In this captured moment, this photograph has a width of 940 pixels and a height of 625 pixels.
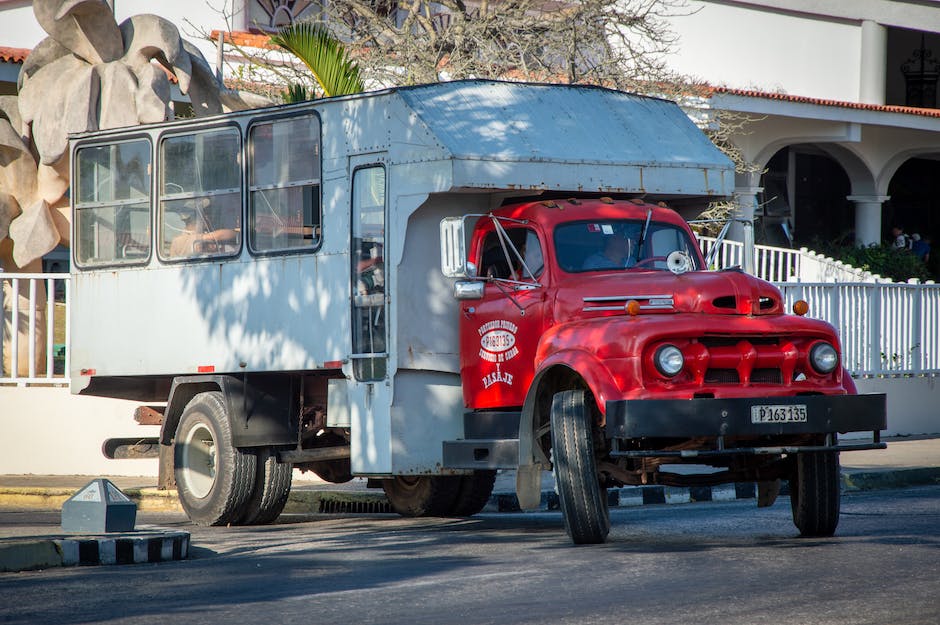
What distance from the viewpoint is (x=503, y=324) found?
34.5 ft

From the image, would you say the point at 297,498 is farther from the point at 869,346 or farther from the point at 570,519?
the point at 869,346

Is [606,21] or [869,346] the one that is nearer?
[869,346]

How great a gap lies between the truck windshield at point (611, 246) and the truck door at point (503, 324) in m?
0.20

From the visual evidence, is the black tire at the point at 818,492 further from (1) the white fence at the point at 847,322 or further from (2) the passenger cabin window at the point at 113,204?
(1) the white fence at the point at 847,322

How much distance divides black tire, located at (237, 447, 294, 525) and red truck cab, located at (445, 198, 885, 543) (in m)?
2.10

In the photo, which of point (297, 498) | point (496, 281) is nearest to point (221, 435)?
point (297, 498)

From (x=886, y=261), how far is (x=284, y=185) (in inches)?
706

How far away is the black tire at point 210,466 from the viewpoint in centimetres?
1205

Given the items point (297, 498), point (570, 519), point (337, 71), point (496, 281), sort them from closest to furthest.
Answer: point (570, 519) → point (496, 281) → point (297, 498) → point (337, 71)

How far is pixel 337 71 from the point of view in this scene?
18.2 m

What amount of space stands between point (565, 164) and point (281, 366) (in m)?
2.74

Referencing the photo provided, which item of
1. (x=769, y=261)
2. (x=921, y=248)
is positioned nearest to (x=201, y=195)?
(x=769, y=261)

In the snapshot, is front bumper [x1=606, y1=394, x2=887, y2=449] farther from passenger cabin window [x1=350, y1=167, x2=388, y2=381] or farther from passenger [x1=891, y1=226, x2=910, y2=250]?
passenger [x1=891, y1=226, x2=910, y2=250]

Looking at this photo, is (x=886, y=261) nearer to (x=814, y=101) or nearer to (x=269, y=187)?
(x=814, y=101)
